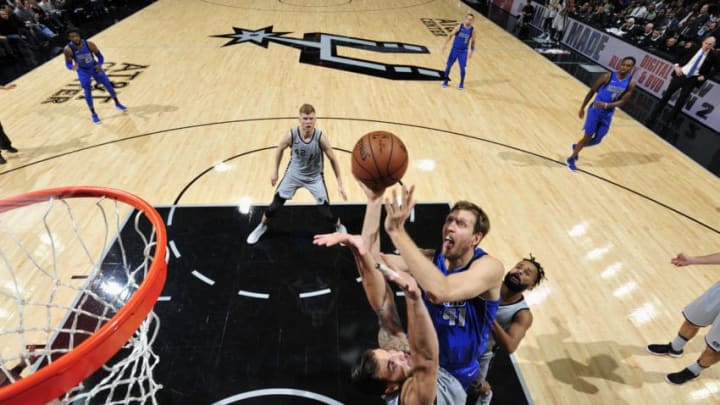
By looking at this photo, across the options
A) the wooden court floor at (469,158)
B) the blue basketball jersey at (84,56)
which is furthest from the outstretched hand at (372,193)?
the blue basketball jersey at (84,56)

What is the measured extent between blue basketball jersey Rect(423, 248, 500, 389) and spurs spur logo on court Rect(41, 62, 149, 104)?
808 cm

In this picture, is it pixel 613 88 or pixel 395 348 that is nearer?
pixel 395 348

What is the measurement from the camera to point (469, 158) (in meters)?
6.38

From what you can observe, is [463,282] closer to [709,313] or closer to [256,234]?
[709,313]

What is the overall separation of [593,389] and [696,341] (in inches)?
51.9

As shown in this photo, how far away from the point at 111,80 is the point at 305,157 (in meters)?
6.83

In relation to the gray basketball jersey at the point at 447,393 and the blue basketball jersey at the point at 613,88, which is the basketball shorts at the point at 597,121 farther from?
the gray basketball jersey at the point at 447,393

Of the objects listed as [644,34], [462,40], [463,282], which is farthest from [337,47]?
[463,282]

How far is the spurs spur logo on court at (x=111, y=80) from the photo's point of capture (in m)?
7.70

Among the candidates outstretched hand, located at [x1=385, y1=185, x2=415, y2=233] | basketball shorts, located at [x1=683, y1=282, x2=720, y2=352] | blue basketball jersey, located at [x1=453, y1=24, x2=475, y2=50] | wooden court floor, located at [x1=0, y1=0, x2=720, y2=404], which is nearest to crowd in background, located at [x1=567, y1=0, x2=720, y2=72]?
wooden court floor, located at [x1=0, y1=0, x2=720, y2=404]

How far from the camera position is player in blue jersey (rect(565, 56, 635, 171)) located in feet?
Answer: 17.6

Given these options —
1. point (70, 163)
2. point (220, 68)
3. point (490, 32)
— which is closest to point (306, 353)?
point (70, 163)

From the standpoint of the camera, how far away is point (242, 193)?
5281mm

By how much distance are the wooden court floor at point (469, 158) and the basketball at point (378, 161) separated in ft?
7.65
